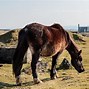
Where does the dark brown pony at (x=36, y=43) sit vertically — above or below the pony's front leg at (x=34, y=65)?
above

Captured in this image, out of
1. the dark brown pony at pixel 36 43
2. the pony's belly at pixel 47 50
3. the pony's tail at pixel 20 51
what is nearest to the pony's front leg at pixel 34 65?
the dark brown pony at pixel 36 43

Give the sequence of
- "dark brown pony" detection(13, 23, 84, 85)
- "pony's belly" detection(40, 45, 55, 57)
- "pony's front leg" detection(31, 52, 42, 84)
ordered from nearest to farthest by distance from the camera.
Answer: "dark brown pony" detection(13, 23, 84, 85)
"pony's front leg" detection(31, 52, 42, 84)
"pony's belly" detection(40, 45, 55, 57)

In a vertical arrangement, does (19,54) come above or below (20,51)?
below

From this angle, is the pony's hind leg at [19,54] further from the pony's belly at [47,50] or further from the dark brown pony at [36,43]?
Result: the pony's belly at [47,50]

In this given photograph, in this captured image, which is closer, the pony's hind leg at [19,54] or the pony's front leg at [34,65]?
the pony's hind leg at [19,54]

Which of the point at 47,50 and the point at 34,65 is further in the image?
the point at 47,50

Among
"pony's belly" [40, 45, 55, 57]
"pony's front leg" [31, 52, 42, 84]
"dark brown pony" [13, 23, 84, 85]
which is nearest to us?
"dark brown pony" [13, 23, 84, 85]

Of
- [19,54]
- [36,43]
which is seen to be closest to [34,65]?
[19,54]

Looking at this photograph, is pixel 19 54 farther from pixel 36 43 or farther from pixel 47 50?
pixel 47 50

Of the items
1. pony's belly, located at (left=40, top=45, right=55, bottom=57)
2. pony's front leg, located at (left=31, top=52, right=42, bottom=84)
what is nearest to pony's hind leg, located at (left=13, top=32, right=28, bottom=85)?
pony's front leg, located at (left=31, top=52, right=42, bottom=84)

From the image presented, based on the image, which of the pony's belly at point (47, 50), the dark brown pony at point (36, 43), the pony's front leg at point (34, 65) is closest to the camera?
the dark brown pony at point (36, 43)

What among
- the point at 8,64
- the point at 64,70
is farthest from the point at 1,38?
the point at 64,70

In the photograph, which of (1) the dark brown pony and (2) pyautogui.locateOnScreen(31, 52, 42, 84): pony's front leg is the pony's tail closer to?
(1) the dark brown pony

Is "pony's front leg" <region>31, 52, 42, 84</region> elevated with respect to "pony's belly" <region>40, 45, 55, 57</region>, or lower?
lower
